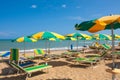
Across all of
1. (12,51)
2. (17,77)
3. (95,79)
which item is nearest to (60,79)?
(95,79)

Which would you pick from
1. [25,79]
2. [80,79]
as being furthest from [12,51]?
[80,79]

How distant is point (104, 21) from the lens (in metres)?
4.73

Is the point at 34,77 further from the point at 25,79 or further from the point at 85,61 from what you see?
the point at 85,61

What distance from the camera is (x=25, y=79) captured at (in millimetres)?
7113

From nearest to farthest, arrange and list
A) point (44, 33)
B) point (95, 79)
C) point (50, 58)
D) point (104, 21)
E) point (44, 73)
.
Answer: point (104, 21), point (95, 79), point (44, 73), point (44, 33), point (50, 58)

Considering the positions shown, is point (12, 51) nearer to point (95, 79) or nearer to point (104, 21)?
point (95, 79)

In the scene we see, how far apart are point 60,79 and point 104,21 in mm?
3398

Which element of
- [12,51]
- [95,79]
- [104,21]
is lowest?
[95,79]

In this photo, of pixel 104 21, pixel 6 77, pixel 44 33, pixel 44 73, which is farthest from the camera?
pixel 44 33

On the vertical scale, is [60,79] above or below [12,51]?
below

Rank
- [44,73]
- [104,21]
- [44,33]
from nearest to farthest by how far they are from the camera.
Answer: [104,21]
[44,73]
[44,33]

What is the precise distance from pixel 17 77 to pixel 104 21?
4651 mm

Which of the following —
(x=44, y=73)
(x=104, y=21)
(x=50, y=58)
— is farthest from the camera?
(x=50, y=58)

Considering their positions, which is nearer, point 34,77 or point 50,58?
point 34,77
